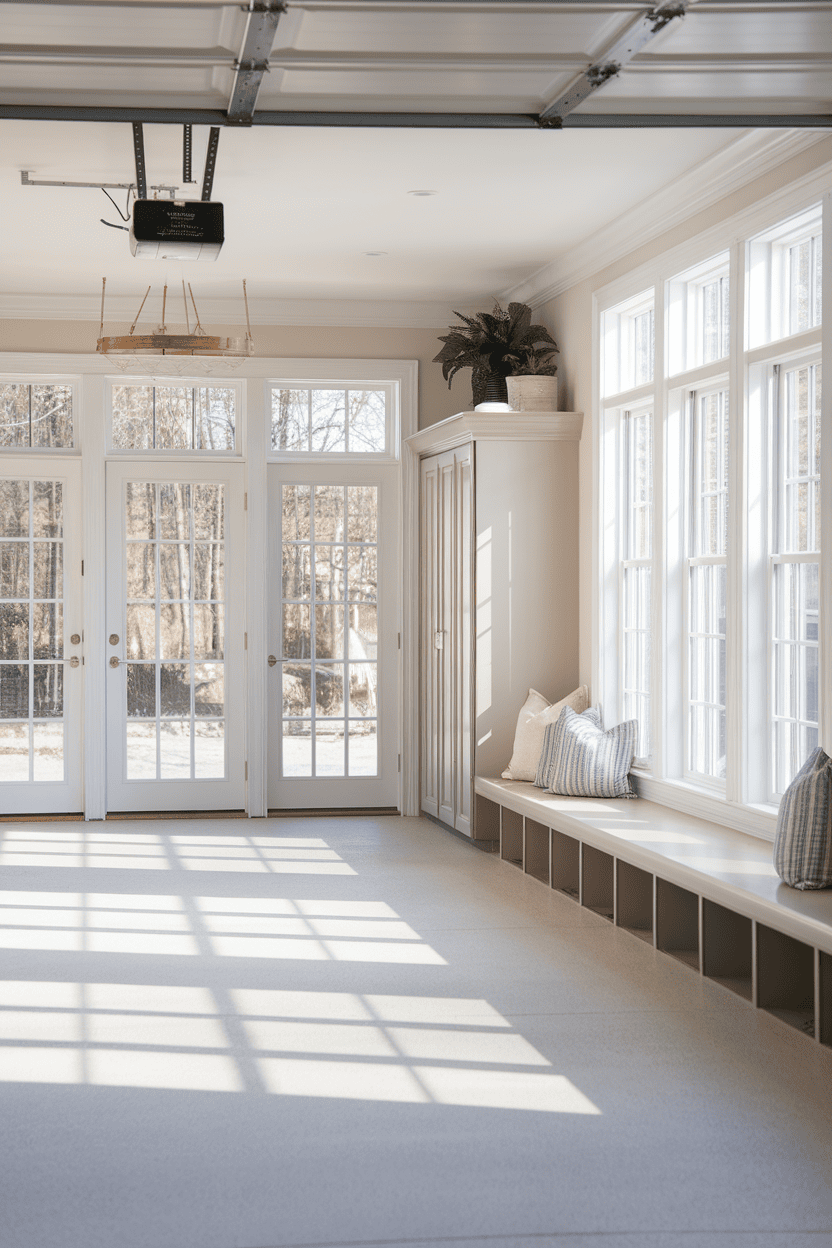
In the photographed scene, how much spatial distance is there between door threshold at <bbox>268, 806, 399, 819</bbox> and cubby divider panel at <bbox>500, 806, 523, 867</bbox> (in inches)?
60.3

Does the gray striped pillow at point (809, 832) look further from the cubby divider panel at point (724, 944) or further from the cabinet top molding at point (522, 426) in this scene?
the cabinet top molding at point (522, 426)

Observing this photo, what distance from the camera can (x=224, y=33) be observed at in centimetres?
278

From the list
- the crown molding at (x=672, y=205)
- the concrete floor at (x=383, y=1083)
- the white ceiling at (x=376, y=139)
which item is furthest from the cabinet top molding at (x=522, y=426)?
the concrete floor at (x=383, y=1083)

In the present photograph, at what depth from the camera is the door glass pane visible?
775 cm

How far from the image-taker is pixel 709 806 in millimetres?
5215

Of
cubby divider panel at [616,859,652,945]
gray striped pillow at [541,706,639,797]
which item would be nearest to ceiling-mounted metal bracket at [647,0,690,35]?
cubby divider panel at [616,859,652,945]

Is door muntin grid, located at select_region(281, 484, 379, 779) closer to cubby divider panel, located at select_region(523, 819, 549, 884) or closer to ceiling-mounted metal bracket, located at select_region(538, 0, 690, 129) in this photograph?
cubby divider panel, located at select_region(523, 819, 549, 884)

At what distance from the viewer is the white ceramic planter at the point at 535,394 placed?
676 cm

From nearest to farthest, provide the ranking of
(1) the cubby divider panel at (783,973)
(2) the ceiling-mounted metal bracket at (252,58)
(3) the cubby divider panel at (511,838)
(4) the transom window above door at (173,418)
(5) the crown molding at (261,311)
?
(2) the ceiling-mounted metal bracket at (252,58) < (1) the cubby divider panel at (783,973) < (3) the cubby divider panel at (511,838) < (5) the crown molding at (261,311) < (4) the transom window above door at (173,418)

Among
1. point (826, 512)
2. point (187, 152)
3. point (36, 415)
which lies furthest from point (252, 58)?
point (36, 415)

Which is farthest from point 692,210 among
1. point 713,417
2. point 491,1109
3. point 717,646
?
point 491,1109

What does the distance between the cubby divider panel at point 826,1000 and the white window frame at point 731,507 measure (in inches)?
33.2

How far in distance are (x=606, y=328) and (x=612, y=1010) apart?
11.9ft

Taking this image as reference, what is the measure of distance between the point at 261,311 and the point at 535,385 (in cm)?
199
